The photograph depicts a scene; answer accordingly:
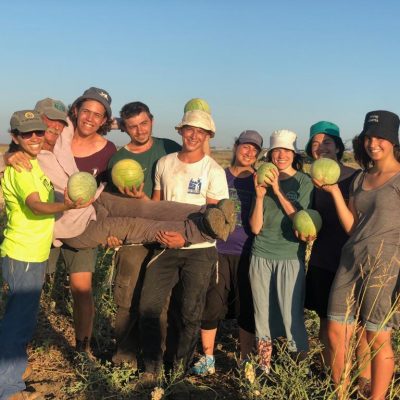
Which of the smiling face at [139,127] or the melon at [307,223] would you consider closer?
the melon at [307,223]

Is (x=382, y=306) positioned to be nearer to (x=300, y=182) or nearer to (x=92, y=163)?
(x=300, y=182)

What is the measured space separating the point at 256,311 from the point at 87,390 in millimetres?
1674

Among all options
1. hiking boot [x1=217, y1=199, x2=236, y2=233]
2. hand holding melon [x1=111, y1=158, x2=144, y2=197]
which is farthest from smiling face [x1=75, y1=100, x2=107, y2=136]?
hiking boot [x1=217, y1=199, x2=236, y2=233]

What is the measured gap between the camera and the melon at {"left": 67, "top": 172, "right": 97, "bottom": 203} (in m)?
3.61

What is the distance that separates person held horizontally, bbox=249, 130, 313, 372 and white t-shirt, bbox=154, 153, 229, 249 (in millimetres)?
365

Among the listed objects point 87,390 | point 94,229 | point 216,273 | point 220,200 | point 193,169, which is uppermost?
point 193,169

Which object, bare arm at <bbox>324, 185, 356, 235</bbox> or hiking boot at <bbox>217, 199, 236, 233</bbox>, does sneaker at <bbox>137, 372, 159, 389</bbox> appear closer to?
hiking boot at <bbox>217, 199, 236, 233</bbox>

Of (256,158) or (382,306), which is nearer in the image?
(382,306)

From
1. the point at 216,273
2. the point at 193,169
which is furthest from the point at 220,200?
the point at 216,273

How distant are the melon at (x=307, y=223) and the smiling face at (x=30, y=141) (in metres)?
2.29

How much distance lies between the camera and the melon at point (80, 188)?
3611 millimetres

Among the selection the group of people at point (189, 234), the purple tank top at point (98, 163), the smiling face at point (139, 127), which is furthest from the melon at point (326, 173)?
the purple tank top at point (98, 163)

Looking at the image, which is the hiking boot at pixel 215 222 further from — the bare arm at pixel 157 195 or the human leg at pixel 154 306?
the bare arm at pixel 157 195

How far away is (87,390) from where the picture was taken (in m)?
3.94
